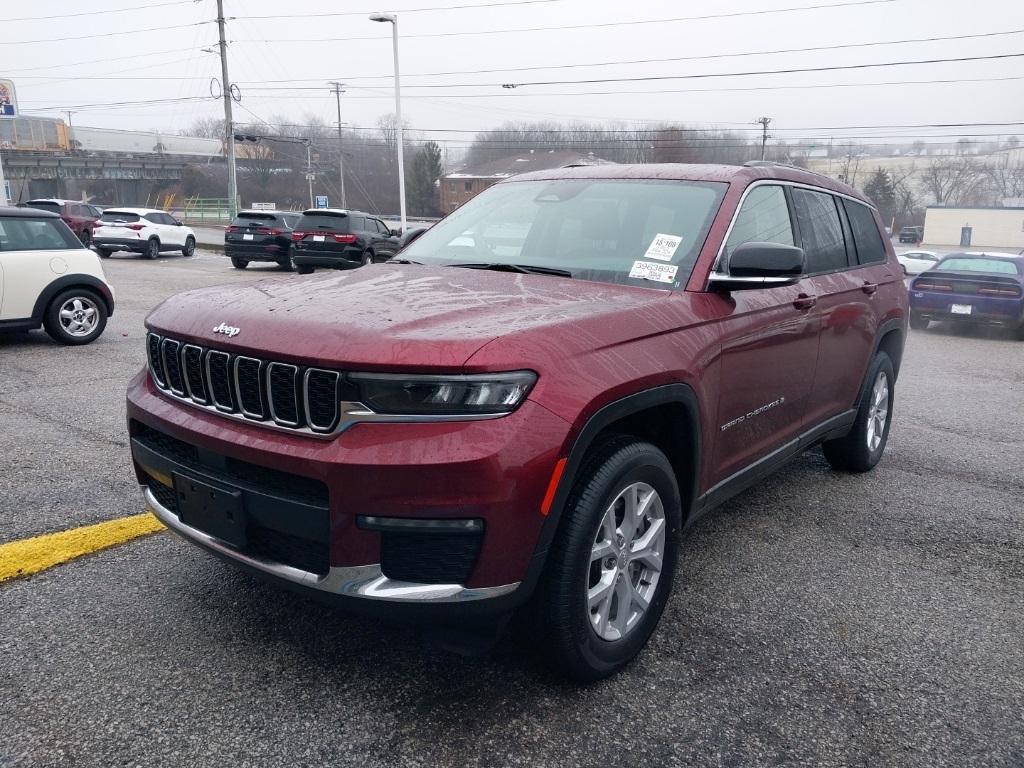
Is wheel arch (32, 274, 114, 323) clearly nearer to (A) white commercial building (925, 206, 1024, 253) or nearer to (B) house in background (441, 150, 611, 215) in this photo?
(B) house in background (441, 150, 611, 215)

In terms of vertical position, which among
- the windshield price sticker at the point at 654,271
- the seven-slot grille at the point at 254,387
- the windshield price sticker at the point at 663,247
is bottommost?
the seven-slot grille at the point at 254,387

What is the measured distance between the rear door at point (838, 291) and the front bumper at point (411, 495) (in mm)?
2445

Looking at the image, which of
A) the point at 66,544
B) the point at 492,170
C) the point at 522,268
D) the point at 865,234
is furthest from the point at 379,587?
the point at 492,170

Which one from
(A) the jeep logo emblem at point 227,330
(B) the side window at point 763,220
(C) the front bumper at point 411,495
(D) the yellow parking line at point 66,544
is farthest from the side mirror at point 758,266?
(D) the yellow parking line at point 66,544

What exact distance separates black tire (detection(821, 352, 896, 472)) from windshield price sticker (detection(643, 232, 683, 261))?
2.19m

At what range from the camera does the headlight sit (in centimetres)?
239

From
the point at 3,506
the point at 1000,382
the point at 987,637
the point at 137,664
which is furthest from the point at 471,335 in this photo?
the point at 1000,382

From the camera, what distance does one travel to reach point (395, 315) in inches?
106

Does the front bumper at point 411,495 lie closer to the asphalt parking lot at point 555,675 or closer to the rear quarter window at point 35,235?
the asphalt parking lot at point 555,675

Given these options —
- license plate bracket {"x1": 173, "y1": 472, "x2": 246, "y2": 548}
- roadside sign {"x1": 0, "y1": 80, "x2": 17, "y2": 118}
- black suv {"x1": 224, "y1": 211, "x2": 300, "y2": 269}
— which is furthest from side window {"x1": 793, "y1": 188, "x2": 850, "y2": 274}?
roadside sign {"x1": 0, "y1": 80, "x2": 17, "y2": 118}

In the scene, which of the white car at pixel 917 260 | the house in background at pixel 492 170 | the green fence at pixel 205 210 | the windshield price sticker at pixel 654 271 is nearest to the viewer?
the windshield price sticker at pixel 654 271

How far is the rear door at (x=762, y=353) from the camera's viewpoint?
3.46 m

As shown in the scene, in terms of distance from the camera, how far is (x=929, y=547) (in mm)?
4238

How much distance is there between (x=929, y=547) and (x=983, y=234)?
85.3m
